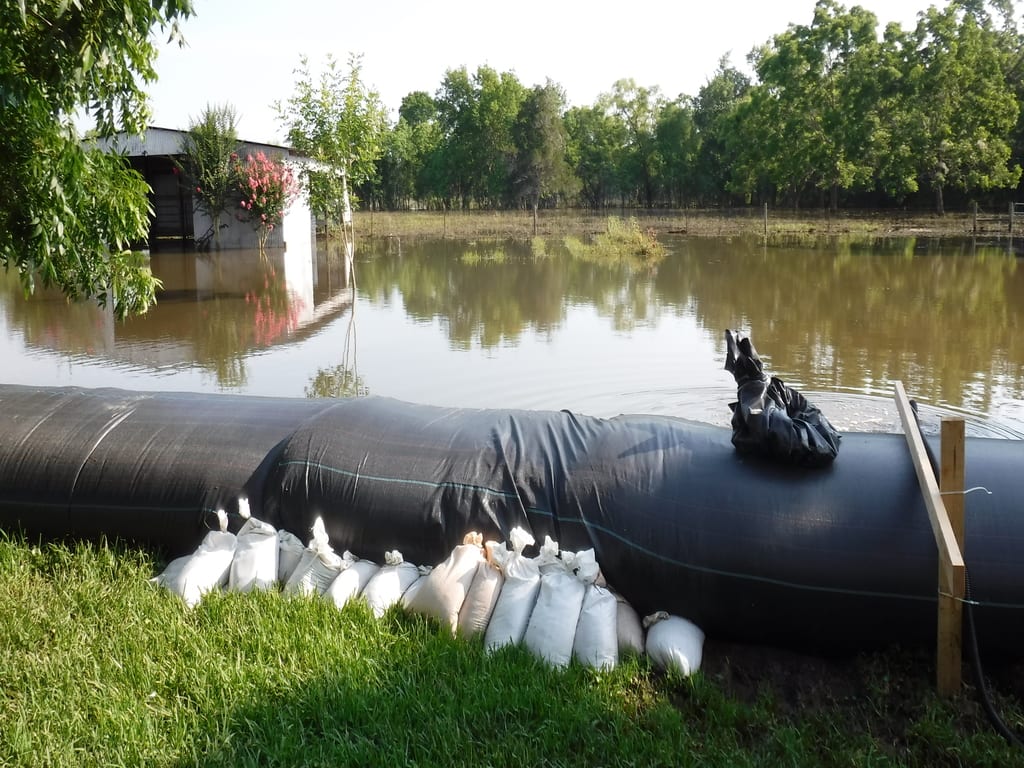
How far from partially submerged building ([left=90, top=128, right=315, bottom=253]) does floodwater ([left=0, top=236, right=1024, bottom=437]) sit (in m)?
6.33

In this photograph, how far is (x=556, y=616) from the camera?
3475mm

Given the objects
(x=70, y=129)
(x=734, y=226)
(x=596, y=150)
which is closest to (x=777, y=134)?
(x=734, y=226)

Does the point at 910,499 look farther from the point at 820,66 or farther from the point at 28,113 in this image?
the point at 820,66

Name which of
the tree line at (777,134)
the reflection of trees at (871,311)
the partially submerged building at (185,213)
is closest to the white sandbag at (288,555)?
the reflection of trees at (871,311)

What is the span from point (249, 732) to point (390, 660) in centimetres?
57

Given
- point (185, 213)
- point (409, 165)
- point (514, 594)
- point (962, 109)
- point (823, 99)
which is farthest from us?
point (409, 165)

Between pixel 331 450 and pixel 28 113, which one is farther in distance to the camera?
pixel 331 450

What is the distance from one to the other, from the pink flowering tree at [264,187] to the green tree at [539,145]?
35981mm

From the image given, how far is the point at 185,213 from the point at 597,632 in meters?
29.9

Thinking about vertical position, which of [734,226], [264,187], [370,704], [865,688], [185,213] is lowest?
[865,688]

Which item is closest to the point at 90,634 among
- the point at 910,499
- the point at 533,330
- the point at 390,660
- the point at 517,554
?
the point at 390,660

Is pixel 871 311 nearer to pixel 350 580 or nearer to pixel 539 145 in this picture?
pixel 350 580

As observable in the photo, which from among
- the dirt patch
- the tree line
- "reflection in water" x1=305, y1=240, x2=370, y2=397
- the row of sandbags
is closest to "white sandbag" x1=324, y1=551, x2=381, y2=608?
the row of sandbags

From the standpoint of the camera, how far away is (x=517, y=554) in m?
3.67
